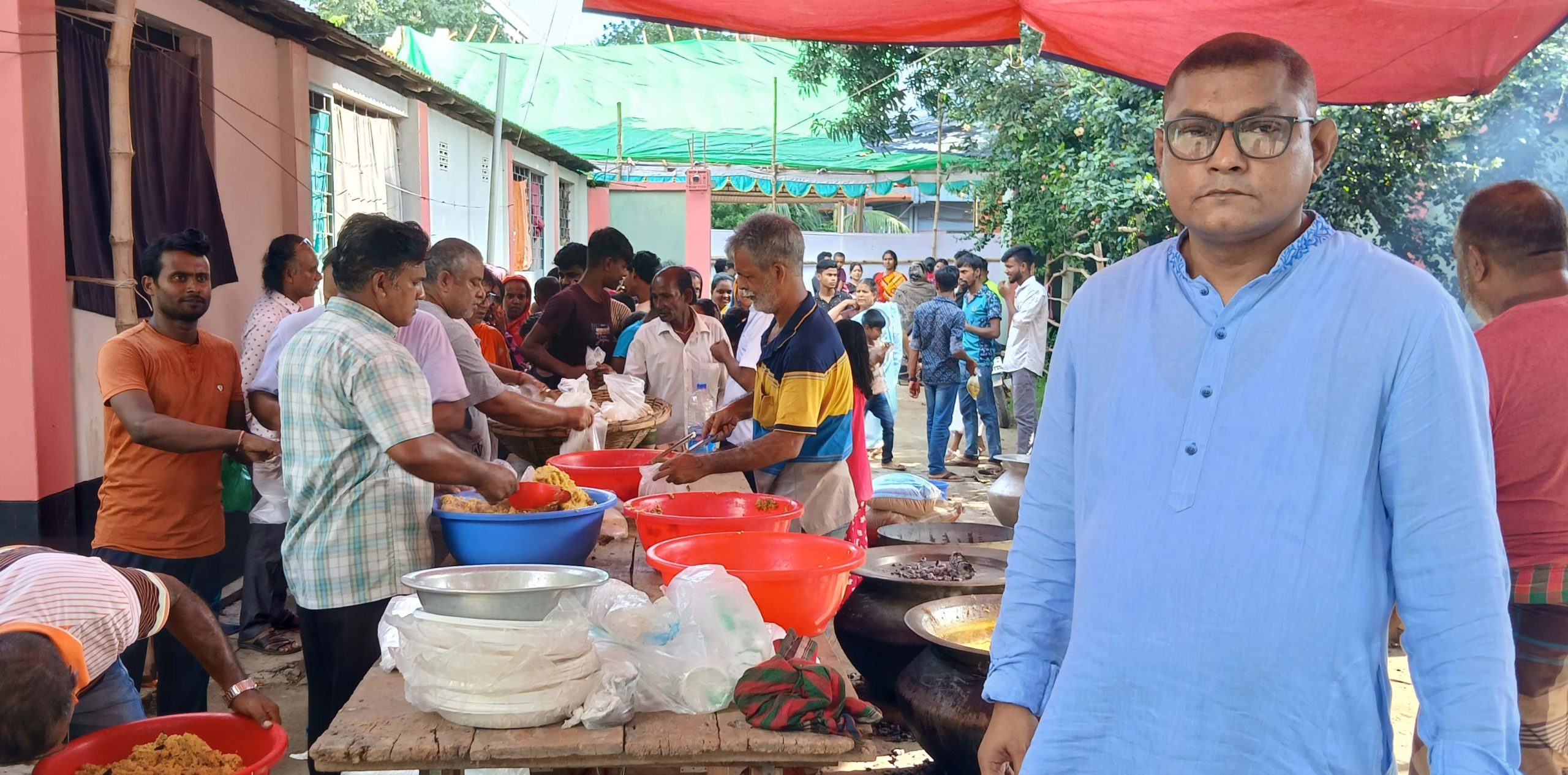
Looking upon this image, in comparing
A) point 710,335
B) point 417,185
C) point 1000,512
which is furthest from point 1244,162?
point 417,185

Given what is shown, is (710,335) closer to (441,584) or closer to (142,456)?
(142,456)

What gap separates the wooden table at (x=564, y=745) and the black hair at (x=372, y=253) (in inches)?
49.9

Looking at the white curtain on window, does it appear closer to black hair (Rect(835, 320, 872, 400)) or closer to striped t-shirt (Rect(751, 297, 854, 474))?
black hair (Rect(835, 320, 872, 400))

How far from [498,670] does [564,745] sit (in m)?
0.18

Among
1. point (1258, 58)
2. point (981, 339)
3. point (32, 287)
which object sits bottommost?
point (981, 339)

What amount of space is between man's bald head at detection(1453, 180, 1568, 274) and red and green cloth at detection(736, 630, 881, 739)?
2285 millimetres

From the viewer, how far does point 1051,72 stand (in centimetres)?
1241

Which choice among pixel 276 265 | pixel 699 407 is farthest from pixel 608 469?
pixel 276 265

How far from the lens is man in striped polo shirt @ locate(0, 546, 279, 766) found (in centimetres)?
211

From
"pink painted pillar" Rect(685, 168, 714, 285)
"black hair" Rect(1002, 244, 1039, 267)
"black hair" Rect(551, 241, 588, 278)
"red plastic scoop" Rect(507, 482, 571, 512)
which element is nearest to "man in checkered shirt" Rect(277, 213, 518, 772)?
"red plastic scoop" Rect(507, 482, 571, 512)

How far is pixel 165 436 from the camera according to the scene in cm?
384

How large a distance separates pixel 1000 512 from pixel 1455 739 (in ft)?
17.9

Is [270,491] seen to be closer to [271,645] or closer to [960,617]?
[271,645]

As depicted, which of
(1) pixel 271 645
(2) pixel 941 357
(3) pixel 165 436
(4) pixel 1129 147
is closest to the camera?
(3) pixel 165 436
